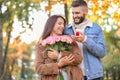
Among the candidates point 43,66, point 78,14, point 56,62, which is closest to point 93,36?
point 78,14

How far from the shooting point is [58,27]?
14.8ft

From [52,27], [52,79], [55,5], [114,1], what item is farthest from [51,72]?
[55,5]

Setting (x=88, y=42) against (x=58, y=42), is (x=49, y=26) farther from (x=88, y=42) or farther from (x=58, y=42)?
(x=88, y=42)

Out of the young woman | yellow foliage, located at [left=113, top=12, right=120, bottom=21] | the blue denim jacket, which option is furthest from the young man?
yellow foliage, located at [left=113, top=12, right=120, bottom=21]

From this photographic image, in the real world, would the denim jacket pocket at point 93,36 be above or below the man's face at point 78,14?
below

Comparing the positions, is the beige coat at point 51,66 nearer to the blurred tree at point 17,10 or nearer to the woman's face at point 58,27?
the woman's face at point 58,27

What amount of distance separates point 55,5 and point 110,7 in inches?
60.9

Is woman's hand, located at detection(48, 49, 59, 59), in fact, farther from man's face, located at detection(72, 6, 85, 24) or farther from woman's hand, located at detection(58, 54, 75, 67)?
man's face, located at detection(72, 6, 85, 24)

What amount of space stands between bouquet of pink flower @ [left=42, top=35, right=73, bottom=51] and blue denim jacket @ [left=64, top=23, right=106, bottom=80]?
188 mm

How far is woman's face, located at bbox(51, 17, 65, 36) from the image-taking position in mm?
4504

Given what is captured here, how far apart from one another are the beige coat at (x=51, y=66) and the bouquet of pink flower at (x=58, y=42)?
6 centimetres

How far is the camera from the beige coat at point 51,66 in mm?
4406

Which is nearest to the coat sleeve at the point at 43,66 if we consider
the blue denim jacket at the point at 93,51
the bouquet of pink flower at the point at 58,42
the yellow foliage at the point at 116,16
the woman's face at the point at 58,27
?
the bouquet of pink flower at the point at 58,42

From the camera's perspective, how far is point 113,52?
1435cm
